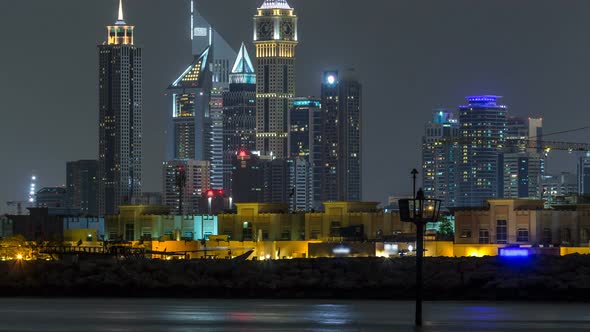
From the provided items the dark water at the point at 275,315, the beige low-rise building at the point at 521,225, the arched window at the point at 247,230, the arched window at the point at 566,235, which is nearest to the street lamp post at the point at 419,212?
the dark water at the point at 275,315

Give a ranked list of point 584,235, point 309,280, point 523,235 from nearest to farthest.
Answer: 1. point 309,280
2. point 584,235
3. point 523,235

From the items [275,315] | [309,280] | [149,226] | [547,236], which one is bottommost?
[275,315]

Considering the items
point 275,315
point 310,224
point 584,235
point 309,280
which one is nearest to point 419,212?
point 275,315

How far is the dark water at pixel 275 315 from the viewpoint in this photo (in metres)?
38.9

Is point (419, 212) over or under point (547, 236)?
over

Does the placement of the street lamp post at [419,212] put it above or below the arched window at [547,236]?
above

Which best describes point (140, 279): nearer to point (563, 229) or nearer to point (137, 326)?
point (137, 326)

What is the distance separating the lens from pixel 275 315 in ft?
142

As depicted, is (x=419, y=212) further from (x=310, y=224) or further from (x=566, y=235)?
(x=310, y=224)

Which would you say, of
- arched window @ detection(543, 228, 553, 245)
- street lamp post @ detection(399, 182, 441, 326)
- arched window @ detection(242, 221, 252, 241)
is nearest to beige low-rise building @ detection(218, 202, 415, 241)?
arched window @ detection(242, 221, 252, 241)

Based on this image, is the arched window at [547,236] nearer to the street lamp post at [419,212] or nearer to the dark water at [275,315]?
the dark water at [275,315]

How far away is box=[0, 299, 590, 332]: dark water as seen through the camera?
3892 cm

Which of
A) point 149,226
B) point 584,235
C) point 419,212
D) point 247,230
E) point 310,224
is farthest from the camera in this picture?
point 149,226

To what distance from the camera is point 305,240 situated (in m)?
93.6
